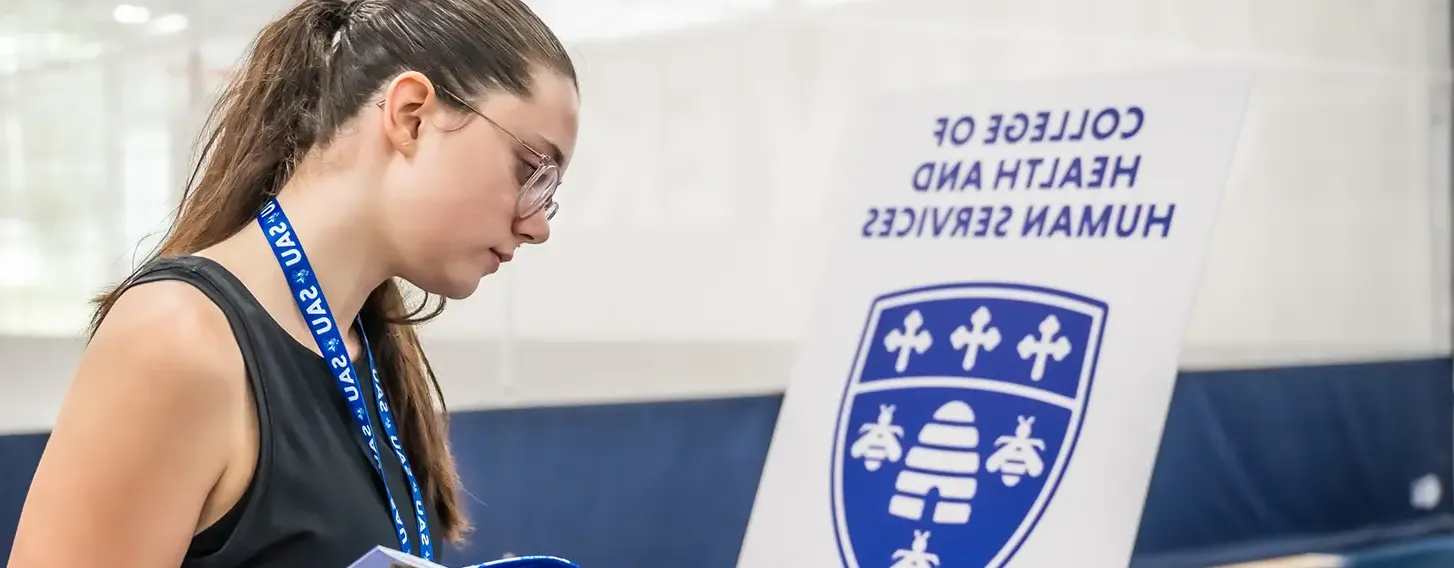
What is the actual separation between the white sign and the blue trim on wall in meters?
0.72

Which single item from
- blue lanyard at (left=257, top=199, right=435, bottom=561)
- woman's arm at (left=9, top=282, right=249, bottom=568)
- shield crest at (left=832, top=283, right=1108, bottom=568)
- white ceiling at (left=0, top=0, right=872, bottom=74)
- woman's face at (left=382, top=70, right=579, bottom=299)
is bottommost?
woman's arm at (left=9, top=282, right=249, bottom=568)

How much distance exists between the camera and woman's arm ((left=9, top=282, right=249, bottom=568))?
79cm

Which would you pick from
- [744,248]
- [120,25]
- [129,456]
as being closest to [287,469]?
[129,456]

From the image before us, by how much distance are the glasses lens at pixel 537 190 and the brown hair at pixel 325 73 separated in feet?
0.18

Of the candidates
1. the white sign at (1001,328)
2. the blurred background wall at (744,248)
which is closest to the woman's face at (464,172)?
the white sign at (1001,328)

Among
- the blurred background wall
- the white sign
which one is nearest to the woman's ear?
the white sign

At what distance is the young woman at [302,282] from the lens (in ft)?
2.61

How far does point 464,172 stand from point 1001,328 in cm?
106

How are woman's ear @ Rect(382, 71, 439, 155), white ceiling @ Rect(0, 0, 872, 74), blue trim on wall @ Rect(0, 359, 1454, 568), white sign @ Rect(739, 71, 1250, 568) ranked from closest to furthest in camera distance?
woman's ear @ Rect(382, 71, 439, 155) → white sign @ Rect(739, 71, 1250, 568) → white ceiling @ Rect(0, 0, 872, 74) → blue trim on wall @ Rect(0, 359, 1454, 568)

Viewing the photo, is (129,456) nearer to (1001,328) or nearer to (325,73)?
(325,73)

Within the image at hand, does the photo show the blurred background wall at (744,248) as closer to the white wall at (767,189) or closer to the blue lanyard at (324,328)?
the white wall at (767,189)

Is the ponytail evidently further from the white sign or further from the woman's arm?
the white sign

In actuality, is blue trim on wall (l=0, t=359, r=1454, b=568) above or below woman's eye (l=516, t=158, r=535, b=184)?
above

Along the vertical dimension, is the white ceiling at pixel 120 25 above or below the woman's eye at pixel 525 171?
above
